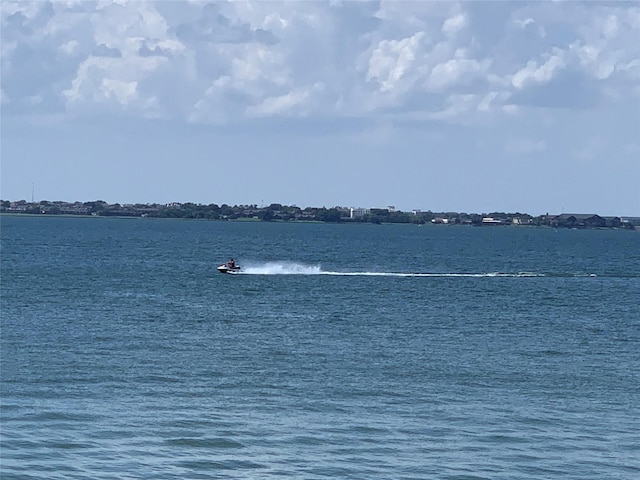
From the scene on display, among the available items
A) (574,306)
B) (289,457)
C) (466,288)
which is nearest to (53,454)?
(289,457)

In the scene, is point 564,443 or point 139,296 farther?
point 139,296

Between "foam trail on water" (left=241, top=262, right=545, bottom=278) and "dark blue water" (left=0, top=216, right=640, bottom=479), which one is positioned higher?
"foam trail on water" (left=241, top=262, right=545, bottom=278)

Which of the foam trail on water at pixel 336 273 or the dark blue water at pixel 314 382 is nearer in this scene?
the dark blue water at pixel 314 382

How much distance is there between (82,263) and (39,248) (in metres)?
38.5

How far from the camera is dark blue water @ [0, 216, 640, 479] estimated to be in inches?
1353

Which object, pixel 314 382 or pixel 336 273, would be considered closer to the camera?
pixel 314 382

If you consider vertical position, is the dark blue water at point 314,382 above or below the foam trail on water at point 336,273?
below

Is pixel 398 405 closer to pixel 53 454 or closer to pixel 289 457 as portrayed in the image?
pixel 289 457

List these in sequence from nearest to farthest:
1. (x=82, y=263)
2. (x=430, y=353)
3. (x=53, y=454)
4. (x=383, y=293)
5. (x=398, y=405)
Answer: (x=53, y=454) < (x=398, y=405) < (x=430, y=353) < (x=383, y=293) < (x=82, y=263)

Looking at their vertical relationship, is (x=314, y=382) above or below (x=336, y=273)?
below

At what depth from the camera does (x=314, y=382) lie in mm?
46688

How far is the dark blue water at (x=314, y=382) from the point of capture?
3438 centimetres

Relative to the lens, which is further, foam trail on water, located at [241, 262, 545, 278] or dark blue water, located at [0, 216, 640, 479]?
foam trail on water, located at [241, 262, 545, 278]

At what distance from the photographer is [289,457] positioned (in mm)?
34562
